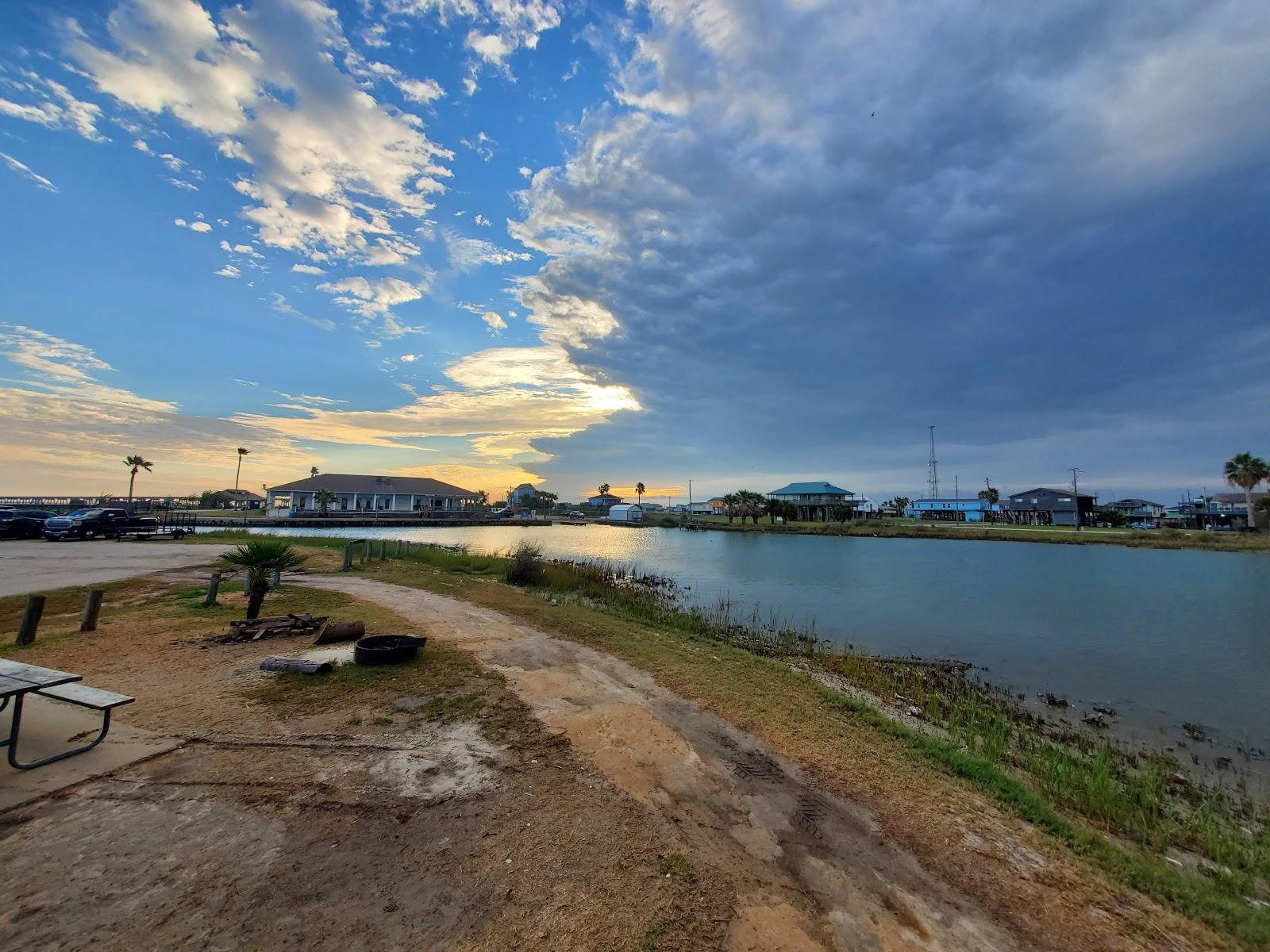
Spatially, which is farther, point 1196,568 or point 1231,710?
point 1196,568

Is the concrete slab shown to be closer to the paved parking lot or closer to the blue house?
the paved parking lot

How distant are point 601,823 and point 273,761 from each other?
2.99m

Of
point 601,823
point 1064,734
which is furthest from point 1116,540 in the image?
point 601,823

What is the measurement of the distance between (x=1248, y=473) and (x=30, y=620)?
357 ft

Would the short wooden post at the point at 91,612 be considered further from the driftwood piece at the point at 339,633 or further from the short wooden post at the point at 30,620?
the driftwood piece at the point at 339,633

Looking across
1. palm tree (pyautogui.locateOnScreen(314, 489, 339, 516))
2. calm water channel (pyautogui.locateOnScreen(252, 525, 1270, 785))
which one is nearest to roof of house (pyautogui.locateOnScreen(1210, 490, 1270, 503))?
calm water channel (pyautogui.locateOnScreen(252, 525, 1270, 785))

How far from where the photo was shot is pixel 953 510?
11812 cm

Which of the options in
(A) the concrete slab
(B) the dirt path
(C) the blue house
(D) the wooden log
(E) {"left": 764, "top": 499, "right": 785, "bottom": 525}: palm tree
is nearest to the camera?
(B) the dirt path

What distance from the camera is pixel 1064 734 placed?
903cm

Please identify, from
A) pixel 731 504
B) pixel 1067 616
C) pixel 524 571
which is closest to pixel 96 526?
pixel 524 571

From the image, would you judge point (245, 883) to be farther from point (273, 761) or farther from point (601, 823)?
point (601, 823)

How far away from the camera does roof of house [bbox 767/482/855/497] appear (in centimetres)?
10931

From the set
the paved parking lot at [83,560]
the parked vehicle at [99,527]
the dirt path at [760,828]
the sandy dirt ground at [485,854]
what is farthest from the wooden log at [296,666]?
the parked vehicle at [99,527]

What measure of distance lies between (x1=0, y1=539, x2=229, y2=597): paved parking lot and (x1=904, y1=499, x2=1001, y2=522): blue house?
4657 inches
